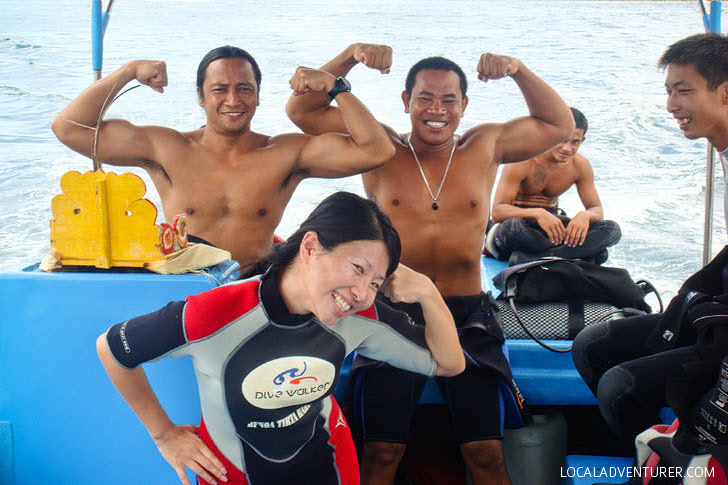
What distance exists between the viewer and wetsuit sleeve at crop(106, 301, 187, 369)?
1.31 metres

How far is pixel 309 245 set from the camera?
1353 millimetres

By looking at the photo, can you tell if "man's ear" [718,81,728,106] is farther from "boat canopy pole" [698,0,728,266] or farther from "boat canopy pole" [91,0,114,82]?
"boat canopy pole" [91,0,114,82]

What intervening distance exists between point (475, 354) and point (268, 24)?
376 inches

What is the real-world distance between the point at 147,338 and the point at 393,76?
27.0ft

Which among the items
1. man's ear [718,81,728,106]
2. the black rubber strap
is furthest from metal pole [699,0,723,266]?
man's ear [718,81,728,106]

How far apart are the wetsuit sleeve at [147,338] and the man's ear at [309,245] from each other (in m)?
0.28

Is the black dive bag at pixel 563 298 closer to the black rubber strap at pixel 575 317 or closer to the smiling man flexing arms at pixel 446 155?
the black rubber strap at pixel 575 317

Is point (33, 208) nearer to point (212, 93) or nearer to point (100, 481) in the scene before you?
point (212, 93)

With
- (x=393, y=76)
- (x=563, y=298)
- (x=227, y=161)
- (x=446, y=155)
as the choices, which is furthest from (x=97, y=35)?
(x=393, y=76)

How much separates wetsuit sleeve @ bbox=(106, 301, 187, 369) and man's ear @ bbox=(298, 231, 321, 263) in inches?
11.0

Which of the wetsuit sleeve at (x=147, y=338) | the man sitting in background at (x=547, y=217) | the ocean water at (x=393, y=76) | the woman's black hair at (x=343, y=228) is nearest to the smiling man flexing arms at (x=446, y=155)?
the man sitting in background at (x=547, y=217)

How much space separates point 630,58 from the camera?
1002cm

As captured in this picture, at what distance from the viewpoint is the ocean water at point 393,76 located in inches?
271

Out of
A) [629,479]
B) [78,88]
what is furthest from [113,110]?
[629,479]
